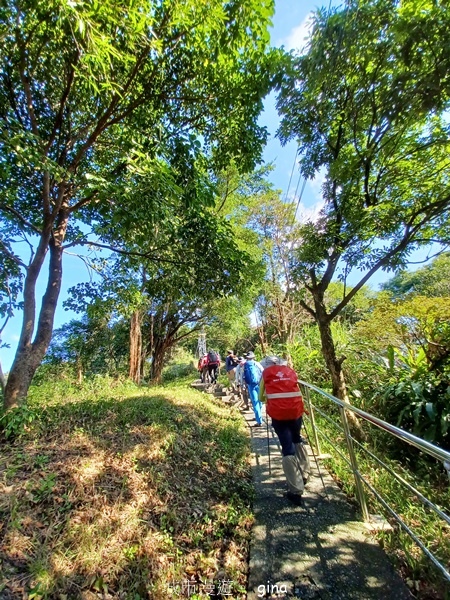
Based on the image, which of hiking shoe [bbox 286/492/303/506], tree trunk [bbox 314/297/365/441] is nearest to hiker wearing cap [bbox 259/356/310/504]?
hiking shoe [bbox 286/492/303/506]

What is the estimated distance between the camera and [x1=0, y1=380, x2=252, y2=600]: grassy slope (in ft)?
6.18

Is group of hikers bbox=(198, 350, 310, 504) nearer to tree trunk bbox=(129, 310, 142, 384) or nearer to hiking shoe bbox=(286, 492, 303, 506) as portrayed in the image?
hiking shoe bbox=(286, 492, 303, 506)

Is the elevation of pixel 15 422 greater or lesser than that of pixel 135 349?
lesser

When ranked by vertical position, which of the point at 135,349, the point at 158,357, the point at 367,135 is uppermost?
the point at 367,135

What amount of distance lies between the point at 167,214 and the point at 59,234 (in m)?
2.19

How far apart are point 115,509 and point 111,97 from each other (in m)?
4.86

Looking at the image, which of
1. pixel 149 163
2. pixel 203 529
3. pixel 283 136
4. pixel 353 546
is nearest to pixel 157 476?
pixel 203 529

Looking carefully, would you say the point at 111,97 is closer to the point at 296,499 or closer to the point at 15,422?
the point at 15,422

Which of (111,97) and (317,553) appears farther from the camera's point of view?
(111,97)

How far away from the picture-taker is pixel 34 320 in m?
3.73

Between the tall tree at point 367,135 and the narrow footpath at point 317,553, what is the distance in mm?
2420

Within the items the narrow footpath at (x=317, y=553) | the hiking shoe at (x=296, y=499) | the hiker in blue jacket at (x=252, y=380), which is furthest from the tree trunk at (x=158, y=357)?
the hiking shoe at (x=296, y=499)

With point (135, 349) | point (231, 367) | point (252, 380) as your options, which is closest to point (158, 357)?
point (135, 349)

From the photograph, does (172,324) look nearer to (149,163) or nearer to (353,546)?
(149,163)
